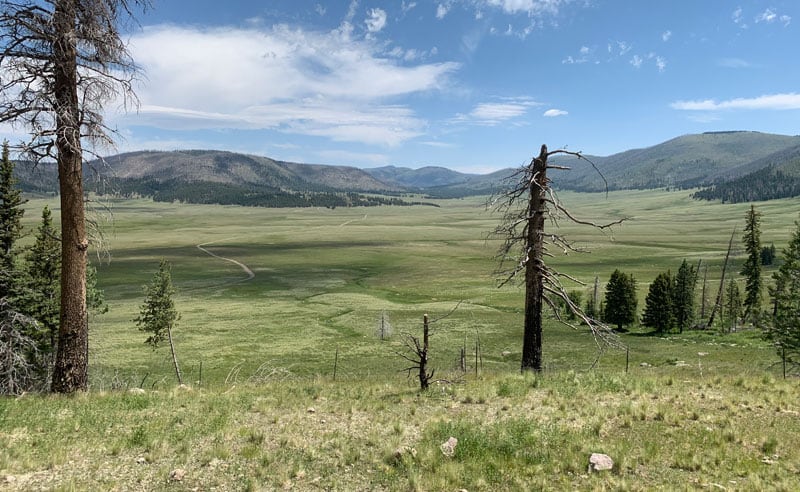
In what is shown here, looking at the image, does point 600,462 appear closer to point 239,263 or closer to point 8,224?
point 8,224

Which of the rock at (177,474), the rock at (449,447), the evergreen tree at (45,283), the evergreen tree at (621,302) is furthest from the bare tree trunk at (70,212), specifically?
the evergreen tree at (621,302)

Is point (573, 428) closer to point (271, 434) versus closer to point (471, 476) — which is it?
point (471, 476)

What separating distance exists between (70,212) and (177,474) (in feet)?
24.8

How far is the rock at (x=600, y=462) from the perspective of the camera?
8.98m

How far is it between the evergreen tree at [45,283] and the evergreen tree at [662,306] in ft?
222

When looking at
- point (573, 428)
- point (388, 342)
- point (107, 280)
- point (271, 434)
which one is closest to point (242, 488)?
point (271, 434)

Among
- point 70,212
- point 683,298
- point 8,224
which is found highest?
point 70,212

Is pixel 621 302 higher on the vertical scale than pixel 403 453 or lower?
lower

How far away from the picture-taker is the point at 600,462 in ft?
29.9

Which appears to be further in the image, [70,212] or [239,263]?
[239,263]

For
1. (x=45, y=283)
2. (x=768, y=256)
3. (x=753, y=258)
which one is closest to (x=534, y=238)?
(x=45, y=283)

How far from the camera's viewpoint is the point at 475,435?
10500mm

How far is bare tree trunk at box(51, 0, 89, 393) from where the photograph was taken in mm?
11445

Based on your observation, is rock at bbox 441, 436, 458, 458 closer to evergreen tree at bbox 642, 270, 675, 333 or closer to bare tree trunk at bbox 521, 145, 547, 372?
bare tree trunk at bbox 521, 145, 547, 372
